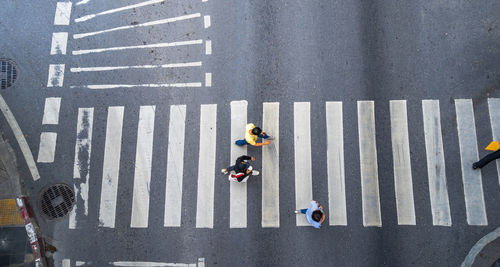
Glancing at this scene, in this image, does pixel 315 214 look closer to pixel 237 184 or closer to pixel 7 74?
pixel 237 184

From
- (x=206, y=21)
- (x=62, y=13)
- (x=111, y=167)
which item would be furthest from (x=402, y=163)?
(x=62, y=13)

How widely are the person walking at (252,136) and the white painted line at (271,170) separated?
0.29m

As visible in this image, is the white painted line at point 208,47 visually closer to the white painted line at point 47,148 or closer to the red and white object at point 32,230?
the white painted line at point 47,148

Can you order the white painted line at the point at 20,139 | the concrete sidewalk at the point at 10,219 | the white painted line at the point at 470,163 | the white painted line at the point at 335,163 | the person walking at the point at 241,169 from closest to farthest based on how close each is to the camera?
the person walking at the point at 241,169 < the white painted line at the point at 470,163 < the white painted line at the point at 335,163 < the concrete sidewalk at the point at 10,219 < the white painted line at the point at 20,139

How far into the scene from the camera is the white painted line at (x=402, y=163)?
896cm

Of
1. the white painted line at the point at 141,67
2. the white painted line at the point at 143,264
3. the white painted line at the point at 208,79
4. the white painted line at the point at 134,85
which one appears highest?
the white painted line at the point at 141,67

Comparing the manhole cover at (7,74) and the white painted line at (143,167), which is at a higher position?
the manhole cover at (7,74)

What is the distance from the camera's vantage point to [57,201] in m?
9.53

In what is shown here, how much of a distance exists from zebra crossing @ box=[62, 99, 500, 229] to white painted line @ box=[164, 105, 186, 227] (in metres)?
0.03

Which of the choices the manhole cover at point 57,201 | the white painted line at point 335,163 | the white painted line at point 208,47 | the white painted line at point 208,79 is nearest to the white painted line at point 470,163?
the white painted line at point 335,163

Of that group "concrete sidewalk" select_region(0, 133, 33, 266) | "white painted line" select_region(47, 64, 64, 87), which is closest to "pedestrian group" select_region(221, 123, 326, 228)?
"white painted line" select_region(47, 64, 64, 87)

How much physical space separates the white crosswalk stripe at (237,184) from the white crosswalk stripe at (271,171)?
1.88 ft

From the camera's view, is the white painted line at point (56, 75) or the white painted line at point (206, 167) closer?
the white painted line at point (206, 167)

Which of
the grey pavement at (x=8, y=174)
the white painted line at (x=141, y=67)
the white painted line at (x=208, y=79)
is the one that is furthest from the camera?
the white painted line at (x=141, y=67)
